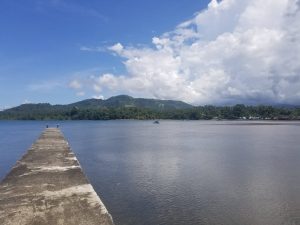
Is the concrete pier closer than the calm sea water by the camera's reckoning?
Yes

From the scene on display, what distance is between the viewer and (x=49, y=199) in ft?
48.1

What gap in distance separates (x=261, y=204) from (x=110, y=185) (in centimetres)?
1088

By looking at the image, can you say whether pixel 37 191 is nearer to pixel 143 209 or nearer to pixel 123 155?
pixel 143 209

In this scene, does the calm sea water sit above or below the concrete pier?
below

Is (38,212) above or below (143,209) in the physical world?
above

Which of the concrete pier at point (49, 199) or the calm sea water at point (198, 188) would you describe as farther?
the calm sea water at point (198, 188)

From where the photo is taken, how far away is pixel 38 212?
12.8m

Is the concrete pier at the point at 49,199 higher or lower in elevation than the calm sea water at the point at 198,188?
higher

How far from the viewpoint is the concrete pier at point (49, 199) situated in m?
12.2

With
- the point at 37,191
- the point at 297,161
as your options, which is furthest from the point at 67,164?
the point at 297,161

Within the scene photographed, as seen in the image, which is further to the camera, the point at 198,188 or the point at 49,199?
the point at 198,188

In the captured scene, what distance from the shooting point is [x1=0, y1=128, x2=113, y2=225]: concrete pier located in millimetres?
12172

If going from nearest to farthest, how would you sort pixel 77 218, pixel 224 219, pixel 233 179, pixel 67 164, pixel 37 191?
pixel 77 218
pixel 37 191
pixel 224 219
pixel 67 164
pixel 233 179

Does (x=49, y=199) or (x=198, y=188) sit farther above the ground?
(x=49, y=199)
